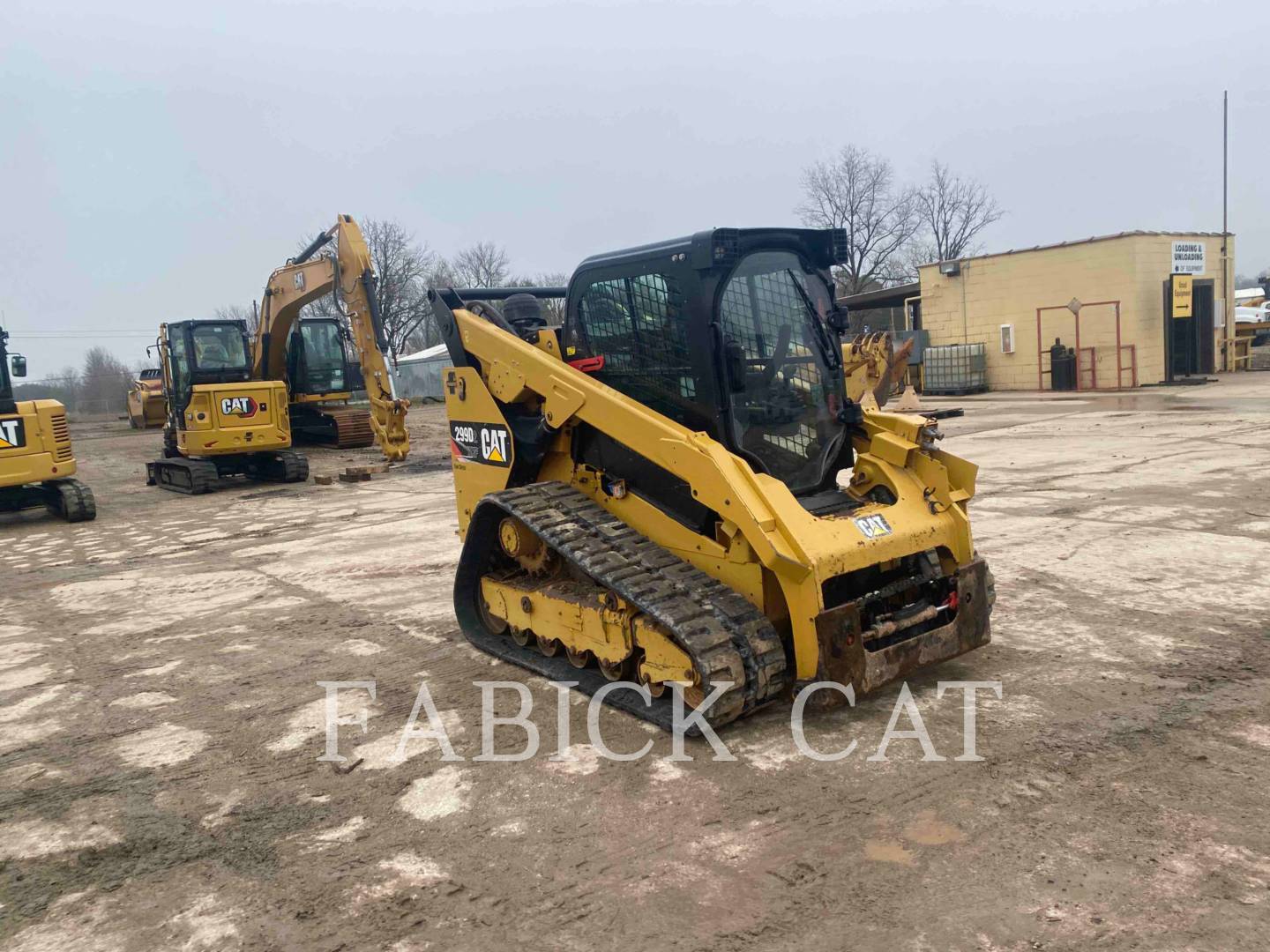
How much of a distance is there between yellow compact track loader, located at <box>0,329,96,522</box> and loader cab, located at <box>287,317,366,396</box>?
7.79 m

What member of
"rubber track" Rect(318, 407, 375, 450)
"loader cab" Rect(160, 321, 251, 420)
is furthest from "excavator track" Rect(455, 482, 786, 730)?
"rubber track" Rect(318, 407, 375, 450)

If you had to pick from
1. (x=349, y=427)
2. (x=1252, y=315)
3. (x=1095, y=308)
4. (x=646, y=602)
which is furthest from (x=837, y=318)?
(x=1252, y=315)

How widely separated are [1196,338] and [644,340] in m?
26.4

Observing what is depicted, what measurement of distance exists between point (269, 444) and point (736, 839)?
13914 mm

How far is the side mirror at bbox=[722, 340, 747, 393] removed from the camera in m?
4.82

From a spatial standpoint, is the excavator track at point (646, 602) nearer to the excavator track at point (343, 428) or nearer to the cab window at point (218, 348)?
the cab window at point (218, 348)

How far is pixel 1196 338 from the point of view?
26.6 m

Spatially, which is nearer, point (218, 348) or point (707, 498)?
point (707, 498)

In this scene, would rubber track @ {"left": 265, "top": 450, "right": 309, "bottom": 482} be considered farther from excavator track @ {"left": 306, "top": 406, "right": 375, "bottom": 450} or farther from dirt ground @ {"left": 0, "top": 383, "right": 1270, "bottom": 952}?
dirt ground @ {"left": 0, "top": 383, "right": 1270, "bottom": 952}

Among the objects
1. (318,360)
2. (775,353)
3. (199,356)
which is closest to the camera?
(775,353)

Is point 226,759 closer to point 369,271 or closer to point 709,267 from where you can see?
point 709,267

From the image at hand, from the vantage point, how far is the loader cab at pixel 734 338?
4.83 metres

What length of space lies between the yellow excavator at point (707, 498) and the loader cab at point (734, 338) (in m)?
0.01

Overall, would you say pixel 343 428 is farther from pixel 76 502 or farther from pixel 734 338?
pixel 734 338
